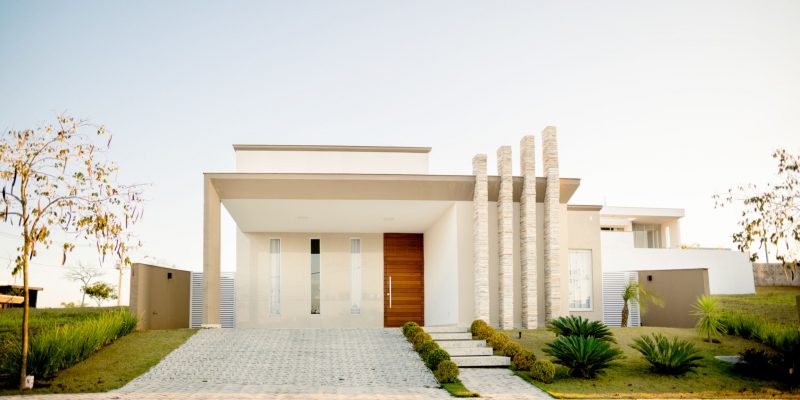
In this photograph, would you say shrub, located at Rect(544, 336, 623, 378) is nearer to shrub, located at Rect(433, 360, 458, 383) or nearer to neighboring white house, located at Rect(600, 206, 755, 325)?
shrub, located at Rect(433, 360, 458, 383)

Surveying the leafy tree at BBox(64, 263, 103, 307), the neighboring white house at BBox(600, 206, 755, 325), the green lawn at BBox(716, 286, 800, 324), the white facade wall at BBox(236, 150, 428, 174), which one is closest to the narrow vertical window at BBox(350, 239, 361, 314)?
the white facade wall at BBox(236, 150, 428, 174)

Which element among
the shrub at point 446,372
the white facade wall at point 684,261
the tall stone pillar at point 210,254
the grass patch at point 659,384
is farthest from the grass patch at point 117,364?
the white facade wall at point 684,261

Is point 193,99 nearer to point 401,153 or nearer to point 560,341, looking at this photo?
point 401,153

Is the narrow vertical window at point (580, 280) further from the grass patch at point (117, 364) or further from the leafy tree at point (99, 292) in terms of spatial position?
the leafy tree at point (99, 292)

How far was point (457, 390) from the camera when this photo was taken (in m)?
11.2

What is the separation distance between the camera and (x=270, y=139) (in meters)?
21.6

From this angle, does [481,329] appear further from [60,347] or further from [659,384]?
[60,347]

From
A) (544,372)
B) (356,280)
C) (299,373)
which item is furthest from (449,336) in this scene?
(356,280)

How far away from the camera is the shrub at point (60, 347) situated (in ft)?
38.9

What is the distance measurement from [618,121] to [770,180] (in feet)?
24.1

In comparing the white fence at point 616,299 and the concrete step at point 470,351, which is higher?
the white fence at point 616,299

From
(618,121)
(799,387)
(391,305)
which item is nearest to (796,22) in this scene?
(618,121)

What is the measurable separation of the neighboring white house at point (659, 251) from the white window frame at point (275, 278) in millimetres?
19001

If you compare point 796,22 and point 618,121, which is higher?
point 796,22
